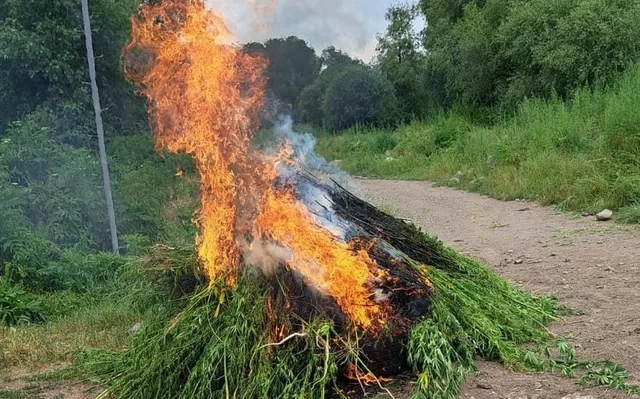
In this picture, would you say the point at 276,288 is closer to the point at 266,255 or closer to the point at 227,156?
the point at 266,255

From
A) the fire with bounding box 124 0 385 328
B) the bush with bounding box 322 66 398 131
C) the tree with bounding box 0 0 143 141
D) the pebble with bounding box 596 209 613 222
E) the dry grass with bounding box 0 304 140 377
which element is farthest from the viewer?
the bush with bounding box 322 66 398 131

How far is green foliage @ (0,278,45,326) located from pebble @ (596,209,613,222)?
20.8 ft

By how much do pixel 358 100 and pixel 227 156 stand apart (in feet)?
75.8

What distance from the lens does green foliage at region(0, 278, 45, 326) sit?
228 inches

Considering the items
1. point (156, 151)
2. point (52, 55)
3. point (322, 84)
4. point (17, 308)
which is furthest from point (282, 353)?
point (322, 84)

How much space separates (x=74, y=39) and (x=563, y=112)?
9.25 metres

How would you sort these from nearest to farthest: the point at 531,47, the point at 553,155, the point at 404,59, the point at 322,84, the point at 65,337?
the point at 65,337 → the point at 553,155 → the point at 531,47 → the point at 322,84 → the point at 404,59

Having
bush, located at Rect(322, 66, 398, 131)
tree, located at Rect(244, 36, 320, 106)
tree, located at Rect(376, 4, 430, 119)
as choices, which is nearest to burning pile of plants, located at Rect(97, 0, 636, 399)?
tree, located at Rect(244, 36, 320, 106)

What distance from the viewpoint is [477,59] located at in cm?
2041

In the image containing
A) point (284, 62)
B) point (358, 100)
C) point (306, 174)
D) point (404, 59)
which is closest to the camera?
point (306, 174)

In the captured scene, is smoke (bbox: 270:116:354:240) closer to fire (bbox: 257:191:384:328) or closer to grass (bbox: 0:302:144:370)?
fire (bbox: 257:191:384:328)

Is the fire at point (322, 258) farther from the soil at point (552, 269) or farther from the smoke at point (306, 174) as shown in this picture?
the soil at point (552, 269)

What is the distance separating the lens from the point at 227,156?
12.3 feet

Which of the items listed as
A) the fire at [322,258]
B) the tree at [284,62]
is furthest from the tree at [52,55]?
the fire at [322,258]
